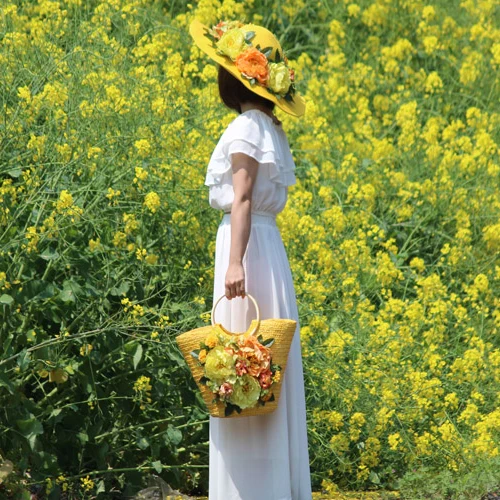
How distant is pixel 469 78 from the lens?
7238 mm

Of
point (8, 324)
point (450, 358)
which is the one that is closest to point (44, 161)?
point (8, 324)

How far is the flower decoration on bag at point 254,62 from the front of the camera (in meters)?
3.49

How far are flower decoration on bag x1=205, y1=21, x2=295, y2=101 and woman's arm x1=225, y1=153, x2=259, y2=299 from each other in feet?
0.88

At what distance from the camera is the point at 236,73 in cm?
348

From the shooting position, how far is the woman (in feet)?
11.4

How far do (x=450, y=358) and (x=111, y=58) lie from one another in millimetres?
2024

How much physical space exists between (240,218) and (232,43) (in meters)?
0.59

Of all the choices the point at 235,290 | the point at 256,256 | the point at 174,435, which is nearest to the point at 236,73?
the point at 256,256

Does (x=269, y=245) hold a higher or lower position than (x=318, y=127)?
lower

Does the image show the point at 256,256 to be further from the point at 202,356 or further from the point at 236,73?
the point at 236,73

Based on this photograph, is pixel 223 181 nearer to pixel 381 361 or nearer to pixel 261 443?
pixel 261 443

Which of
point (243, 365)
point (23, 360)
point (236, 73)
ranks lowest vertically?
point (243, 365)

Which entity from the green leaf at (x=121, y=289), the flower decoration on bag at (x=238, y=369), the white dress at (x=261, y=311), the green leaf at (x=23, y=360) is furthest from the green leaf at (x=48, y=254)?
the flower decoration on bag at (x=238, y=369)

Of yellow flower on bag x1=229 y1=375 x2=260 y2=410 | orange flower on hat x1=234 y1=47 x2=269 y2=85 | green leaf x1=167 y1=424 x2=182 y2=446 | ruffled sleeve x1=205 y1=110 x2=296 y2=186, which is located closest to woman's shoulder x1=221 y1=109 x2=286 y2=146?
ruffled sleeve x1=205 y1=110 x2=296 y2=186
